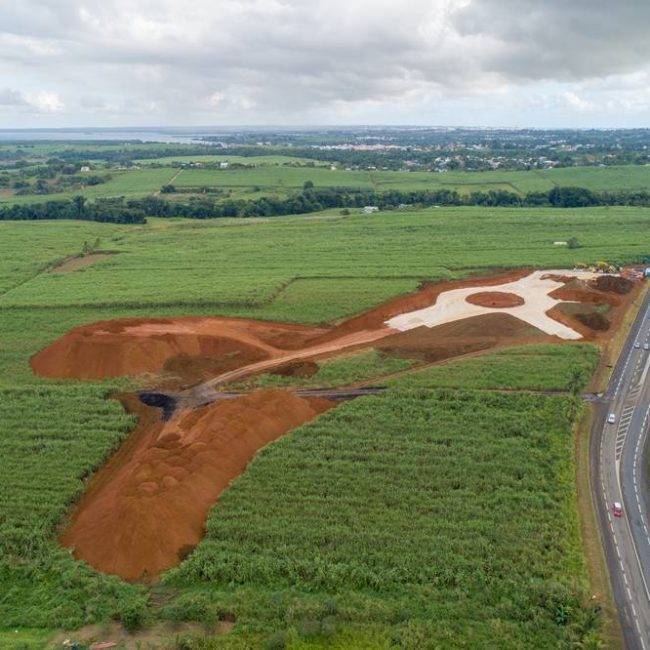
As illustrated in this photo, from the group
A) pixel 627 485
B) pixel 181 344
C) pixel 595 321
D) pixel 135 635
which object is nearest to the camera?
pixel 135 635

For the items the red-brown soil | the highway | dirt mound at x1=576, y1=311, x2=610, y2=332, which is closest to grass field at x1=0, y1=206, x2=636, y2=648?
the highway

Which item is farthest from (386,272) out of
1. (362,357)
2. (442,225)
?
(442,225)

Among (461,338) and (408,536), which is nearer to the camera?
(408,536)

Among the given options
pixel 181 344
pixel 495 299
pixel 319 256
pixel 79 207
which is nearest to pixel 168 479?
pixel 181 344

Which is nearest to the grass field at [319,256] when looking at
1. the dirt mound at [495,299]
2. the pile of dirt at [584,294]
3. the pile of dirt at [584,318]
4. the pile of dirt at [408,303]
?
the pile of dirt at [408,303]

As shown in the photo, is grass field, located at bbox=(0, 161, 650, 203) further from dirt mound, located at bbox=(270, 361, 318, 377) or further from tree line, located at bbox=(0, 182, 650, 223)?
dirt mound, located at bbox=(270, 361, 318, 377)

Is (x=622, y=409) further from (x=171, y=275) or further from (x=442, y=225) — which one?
(x=442, y=225)

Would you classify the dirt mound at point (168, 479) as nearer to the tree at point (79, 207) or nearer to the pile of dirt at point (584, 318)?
the pile of dirt at point (584, 318)

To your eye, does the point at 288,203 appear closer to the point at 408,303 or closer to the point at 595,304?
the point at 408,303
